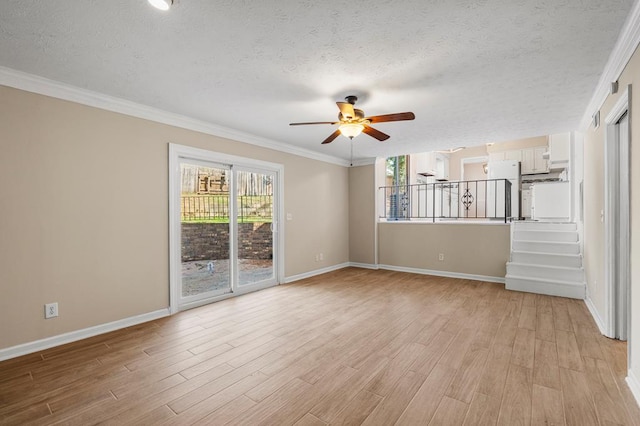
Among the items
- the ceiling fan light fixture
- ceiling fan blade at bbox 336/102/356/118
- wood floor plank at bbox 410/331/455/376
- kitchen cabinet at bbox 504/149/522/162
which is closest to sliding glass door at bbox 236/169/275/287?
the ceiling fan light fixture

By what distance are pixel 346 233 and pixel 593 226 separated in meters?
4.37

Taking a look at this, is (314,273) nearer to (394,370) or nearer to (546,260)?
(394,370)

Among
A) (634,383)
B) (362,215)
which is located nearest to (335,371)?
(634,383)

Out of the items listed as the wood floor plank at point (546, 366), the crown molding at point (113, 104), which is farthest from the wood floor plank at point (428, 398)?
the crown molding at point (113, 104)

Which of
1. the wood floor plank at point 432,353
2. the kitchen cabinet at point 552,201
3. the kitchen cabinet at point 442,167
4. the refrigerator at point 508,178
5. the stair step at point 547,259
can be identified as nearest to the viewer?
the wood floor plank at point 432,353

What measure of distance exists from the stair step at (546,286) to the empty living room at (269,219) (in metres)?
0.03

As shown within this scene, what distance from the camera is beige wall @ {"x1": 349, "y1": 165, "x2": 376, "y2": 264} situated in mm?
6848

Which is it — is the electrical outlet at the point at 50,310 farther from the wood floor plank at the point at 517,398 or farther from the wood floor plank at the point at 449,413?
the wood floor plank at the point at 517,398

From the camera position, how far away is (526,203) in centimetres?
845

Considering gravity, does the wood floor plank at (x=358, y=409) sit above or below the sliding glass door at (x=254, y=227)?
below

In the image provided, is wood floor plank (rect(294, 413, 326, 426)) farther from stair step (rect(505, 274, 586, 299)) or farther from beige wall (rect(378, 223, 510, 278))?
beige wall (rect(378, 223, 510, 278))

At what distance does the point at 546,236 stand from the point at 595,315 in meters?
2.06

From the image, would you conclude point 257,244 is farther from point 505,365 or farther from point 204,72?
point 505,365

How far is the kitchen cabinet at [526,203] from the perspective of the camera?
8.34 metres
